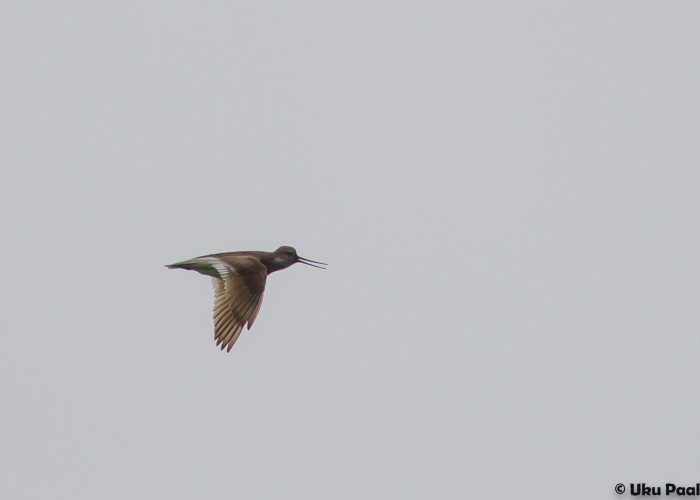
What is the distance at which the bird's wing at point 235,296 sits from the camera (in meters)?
16.1

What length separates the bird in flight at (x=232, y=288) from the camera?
16156 millimetres

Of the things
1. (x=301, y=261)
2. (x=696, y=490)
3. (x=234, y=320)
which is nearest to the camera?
(x=234, y=320)

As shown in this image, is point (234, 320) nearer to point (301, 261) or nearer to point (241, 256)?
point (241, 256)

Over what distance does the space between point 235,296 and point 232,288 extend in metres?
0.18

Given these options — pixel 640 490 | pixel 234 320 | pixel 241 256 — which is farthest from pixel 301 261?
pixel 640 490

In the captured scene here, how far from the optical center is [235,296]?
1642 cm

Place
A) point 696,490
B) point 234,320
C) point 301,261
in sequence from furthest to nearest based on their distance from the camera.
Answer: point 301,261 < point 696,490 < point 234,320

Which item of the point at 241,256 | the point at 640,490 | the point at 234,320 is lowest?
the point at 640,490

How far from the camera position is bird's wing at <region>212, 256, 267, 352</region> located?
635 inches

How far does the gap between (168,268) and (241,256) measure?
4.38ft

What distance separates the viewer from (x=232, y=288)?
16.5m

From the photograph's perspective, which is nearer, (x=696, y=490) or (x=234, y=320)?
(x=234, y=320)

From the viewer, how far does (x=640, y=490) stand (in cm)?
1784

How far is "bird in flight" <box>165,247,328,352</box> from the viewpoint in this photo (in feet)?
53.0
